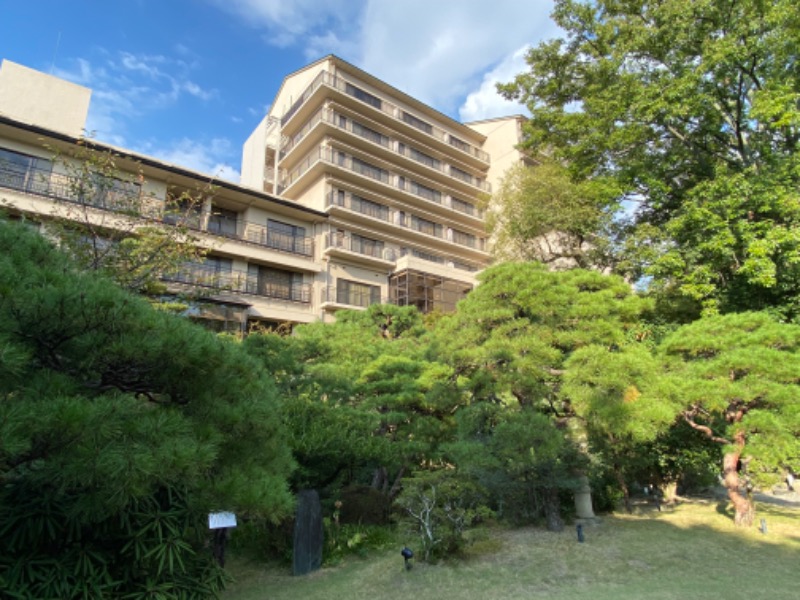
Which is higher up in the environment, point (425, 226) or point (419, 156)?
point (419, 156)

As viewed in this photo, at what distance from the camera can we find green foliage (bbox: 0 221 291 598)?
221cm

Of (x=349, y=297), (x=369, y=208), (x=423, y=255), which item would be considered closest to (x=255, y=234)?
(x=349, y=297)

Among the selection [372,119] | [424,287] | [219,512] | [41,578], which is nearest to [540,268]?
[219,512]

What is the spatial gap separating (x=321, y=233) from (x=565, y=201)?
1094cm

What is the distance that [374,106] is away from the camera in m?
24.4

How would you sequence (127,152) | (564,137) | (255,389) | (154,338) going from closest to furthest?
1. (154,338)
2. (255,389)
3. (564,137)
4. (127,152)

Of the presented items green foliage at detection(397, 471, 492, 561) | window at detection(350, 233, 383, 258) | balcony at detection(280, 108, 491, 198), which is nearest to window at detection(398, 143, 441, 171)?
balcony at detection(280, 108, 491, 198)

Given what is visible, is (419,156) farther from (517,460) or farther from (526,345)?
(517,460)

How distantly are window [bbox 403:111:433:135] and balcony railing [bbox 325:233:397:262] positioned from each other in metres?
8.63

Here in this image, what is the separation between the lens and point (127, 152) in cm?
1521

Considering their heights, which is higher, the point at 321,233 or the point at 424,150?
the point at 424,150

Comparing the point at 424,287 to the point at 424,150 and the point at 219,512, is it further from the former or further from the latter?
the point at 219,512

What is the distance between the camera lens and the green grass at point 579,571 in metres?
4.77

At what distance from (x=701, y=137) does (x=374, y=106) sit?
681 inches
